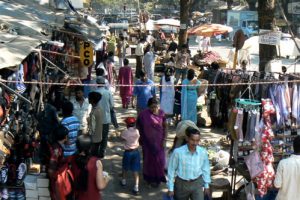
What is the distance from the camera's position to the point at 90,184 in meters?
5.52

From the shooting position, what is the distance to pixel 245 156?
6.94 m

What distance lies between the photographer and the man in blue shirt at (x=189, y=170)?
5562 mm

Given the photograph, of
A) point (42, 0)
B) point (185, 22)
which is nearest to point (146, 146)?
point (42, 0)

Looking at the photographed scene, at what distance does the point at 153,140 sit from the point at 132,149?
1.24ft

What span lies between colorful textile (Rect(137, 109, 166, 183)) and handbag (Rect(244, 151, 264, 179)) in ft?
5.18

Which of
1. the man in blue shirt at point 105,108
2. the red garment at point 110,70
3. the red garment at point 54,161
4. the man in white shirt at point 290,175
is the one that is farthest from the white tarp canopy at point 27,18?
the man in white shirt at point 290,175

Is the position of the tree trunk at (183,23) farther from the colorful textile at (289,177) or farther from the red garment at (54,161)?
the colorful textile at (289,177)

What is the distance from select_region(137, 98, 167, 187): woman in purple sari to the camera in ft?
24.5

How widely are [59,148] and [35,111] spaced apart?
2567 millimetres

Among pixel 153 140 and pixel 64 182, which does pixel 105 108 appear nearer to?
pixel 153 140

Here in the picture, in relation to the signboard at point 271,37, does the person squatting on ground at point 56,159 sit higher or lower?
lower

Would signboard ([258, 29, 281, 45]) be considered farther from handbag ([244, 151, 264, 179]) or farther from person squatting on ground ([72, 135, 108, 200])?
person squatting on ground ([72, 135, 108, 200])

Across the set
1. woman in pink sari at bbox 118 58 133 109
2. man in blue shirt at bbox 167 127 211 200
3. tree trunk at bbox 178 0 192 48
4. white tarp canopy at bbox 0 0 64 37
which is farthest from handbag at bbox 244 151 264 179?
tree trunk at bbox 178 0 192 48

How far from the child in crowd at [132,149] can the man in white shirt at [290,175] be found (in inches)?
104
